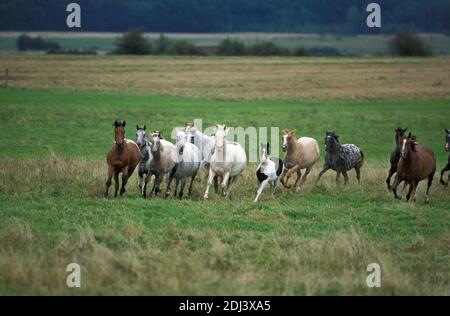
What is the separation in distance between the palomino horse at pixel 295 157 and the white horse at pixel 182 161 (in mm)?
2479

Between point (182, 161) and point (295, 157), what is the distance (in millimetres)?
3643

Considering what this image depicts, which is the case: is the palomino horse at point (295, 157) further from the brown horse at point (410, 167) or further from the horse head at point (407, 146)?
the horse head at point (407, 146)

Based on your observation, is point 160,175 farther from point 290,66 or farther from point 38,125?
point 290,66

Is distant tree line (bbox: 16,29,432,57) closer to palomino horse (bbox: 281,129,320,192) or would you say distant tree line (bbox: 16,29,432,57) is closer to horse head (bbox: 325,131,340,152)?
palomino horse (bbox: 281,129,320,192)

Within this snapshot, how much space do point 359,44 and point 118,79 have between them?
332 feet

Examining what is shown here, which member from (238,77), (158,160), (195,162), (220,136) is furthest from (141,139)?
(238,77)

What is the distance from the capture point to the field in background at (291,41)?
14188cm

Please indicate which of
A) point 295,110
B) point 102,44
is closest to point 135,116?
point 295,110

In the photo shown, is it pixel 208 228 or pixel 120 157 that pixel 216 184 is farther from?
pixel 208 228

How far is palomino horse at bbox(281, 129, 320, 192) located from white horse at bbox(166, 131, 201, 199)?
97.6 inches

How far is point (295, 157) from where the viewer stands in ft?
72.9

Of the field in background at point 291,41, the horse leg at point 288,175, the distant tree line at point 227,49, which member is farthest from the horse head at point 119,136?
the field in background at point 291,41

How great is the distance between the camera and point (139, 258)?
41.5 ft

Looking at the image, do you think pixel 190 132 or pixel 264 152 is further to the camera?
pixel 190 132
